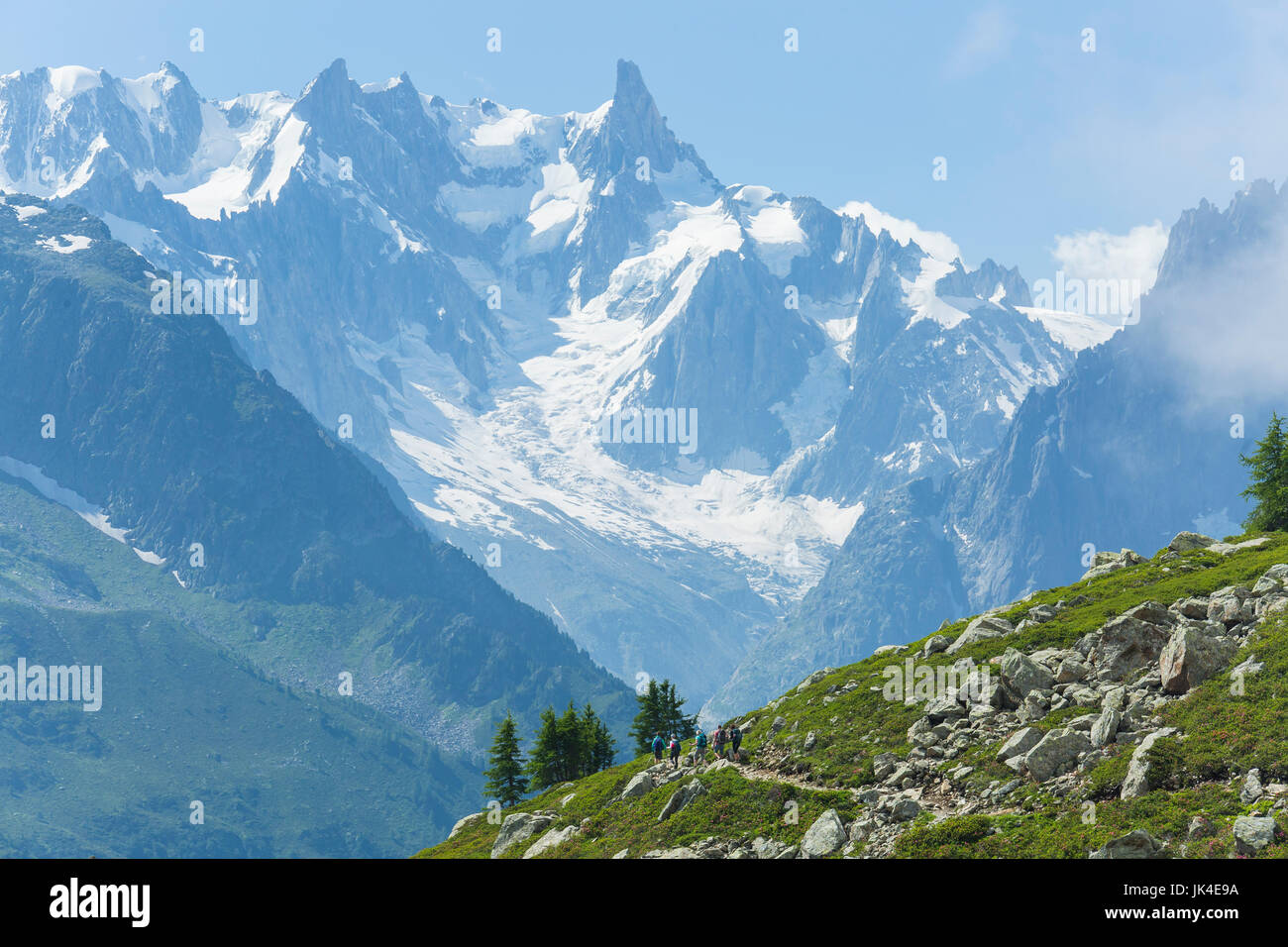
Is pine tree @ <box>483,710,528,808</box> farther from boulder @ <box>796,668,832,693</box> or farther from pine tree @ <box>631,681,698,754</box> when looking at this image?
boulder @ <box>796,668,832,693</box>

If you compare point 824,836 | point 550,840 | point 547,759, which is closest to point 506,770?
point 547,759

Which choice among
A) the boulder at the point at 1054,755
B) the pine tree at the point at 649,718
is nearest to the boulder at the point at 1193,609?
the boulder at the point at 1054,755

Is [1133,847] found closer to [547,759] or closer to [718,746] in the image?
[718,746]

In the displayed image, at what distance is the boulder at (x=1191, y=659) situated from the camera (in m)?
53.4

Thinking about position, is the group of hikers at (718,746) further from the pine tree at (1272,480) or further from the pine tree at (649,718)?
the pine tree at (1272,480)

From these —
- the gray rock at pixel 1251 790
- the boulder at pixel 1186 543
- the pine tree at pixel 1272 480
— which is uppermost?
the pine tree at pixel 1272 480

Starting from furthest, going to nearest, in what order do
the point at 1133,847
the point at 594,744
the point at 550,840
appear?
1. the point at 594,744
2. the point at 550,840
3. the point at 1133,847

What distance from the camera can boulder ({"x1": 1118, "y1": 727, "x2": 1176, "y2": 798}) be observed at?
45.4 meters

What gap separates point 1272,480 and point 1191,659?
167 ft

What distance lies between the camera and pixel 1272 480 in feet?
316

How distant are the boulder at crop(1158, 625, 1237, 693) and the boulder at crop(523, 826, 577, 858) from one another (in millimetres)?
33015

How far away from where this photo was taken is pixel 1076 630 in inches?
2709

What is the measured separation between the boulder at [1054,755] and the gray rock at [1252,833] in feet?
34.5
